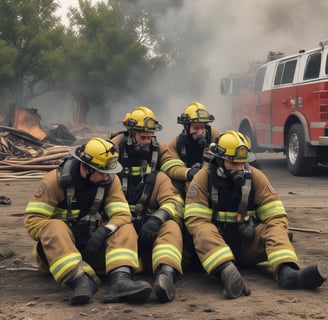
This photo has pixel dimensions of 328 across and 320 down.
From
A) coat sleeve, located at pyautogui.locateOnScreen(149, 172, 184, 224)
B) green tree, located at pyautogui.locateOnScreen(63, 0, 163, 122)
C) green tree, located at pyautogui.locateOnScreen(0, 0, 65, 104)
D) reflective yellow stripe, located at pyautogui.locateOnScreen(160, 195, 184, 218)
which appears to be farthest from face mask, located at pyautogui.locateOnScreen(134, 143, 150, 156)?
green tree, located at pyautogui.locateOnScreen(63, 0, 163, 122)

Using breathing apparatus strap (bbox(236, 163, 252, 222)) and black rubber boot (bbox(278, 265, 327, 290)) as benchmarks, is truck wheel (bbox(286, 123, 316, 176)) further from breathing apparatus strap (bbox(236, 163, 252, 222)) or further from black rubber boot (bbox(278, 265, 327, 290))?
black rubber boot (bbox(278, 265, 327, 290))

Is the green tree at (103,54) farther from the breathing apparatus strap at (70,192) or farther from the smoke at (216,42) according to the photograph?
the breathing apparatus strap at (70,192)

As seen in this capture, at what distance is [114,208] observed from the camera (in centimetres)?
526

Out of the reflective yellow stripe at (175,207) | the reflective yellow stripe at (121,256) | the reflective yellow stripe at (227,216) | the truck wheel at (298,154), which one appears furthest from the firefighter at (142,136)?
the truck wheel at (298,154)

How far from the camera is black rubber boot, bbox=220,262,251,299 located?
4.70 m

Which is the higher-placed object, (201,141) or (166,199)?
(201,141)

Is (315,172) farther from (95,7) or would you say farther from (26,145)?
(95,7)

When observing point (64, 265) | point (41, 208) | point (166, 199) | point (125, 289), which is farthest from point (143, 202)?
point (125, 289)

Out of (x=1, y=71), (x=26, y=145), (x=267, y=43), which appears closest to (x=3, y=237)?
(x=26, y=145)

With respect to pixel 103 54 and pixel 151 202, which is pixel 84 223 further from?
pixel 103 54

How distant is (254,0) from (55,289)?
27713 mm

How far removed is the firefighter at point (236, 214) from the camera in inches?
200

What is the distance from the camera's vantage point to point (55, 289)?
5.10 metres

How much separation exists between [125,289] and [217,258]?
0.75 meters
